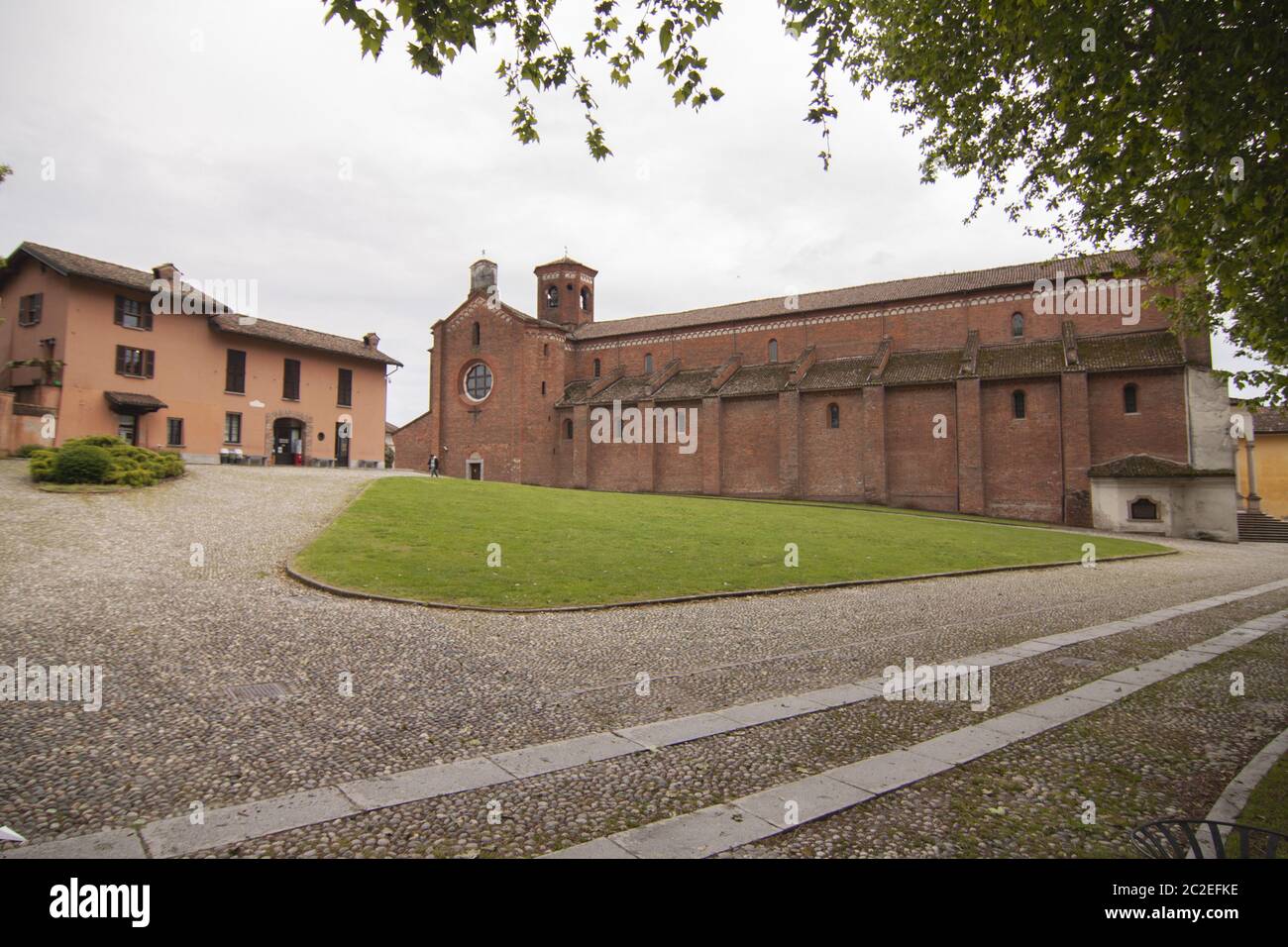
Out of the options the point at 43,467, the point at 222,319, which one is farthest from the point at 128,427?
the point at 43,467

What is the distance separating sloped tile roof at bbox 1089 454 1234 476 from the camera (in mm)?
29578

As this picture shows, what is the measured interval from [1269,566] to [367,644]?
83.9 ft

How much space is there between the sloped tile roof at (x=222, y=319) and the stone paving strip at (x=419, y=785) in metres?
31.3

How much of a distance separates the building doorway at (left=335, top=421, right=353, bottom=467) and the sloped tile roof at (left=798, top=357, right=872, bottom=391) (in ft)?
86.9

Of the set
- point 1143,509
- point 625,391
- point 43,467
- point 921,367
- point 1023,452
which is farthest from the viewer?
point 625,391

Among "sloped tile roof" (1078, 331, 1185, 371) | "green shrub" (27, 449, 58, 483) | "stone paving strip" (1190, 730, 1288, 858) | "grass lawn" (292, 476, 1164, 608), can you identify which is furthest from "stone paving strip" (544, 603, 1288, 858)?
"sloped tile roof" (1078, 331, 1185, 371)

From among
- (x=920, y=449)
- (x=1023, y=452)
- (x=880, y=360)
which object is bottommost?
(x=1023, y=452)

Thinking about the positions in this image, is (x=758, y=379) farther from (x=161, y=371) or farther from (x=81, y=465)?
(x=81, y=465)

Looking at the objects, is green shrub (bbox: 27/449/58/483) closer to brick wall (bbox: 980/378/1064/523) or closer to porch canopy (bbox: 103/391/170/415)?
porch canopy (bbox: 103/391/170/415)

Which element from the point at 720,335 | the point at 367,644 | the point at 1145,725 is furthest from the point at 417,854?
the point at 720,335

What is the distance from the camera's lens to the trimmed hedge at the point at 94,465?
59.4 ft

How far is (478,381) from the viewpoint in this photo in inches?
1806

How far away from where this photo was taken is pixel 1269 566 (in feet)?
65.2

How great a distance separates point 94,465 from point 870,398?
1340 inches
